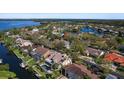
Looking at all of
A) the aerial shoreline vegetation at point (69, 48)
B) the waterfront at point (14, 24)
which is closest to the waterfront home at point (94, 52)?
the aerial shoreline vegetation at point (69, 48)

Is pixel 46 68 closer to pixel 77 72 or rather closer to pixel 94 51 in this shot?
pixel 77 72

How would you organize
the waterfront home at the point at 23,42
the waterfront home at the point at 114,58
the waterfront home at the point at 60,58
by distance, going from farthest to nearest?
the waterfront home at the point at 23,42 → the waterfront home at the point at 60,58 → the waterfront home at the point at 114,58

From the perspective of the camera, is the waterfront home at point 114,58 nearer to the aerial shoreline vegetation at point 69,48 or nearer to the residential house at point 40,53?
the aerial shoreline vegetation at point 69,48

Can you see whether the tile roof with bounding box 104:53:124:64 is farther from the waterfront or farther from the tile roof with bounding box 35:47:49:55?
the waterfront
